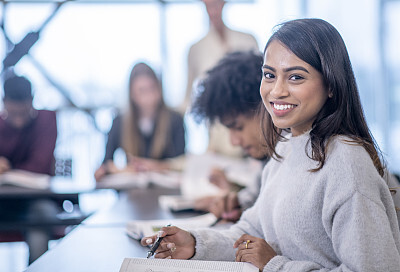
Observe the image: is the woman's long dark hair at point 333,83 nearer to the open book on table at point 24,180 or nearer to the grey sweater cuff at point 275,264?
the grey sweater cuff at point 275,264

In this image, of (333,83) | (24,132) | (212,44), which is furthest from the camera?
(212,44)

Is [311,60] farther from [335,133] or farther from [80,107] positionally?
[80,107]

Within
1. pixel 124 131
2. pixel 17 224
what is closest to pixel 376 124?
pixel 124 131

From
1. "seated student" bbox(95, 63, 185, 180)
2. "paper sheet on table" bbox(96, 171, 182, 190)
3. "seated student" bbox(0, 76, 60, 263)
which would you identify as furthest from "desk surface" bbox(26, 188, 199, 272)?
"seated student" bbox(0, 76, 60, 263)

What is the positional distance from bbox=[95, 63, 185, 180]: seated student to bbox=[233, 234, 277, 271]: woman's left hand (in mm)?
2122

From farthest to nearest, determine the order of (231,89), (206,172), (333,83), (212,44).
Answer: (212,44) < (206,172) < (231,89) < (333,83)

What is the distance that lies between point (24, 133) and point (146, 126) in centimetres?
77

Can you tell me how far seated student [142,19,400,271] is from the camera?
2.89 feet

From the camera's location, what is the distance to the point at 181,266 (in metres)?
1.02

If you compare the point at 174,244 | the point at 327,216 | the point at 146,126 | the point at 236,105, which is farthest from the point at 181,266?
the point at 146,126

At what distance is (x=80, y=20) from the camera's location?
5105 mm

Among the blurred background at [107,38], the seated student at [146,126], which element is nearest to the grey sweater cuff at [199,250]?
the seated student at [146,126]

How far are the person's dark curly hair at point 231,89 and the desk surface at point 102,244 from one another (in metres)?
0.44

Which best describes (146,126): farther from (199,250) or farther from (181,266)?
(181,266)
